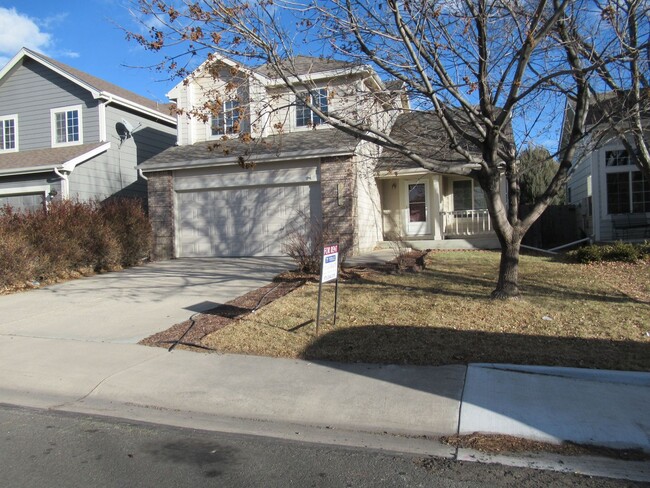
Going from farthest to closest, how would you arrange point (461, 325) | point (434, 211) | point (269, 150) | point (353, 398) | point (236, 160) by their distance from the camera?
1. point (434, 211)
2. point (269, 150)
3. point (236, 160)
4. point (461, 325)
5. point (353, 398)

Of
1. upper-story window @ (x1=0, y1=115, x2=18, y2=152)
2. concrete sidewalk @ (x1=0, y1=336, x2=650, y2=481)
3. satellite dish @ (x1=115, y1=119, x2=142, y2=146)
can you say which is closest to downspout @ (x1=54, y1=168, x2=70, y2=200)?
satellite dish @ (x1=115, y1=119, x2=142, y2=146)

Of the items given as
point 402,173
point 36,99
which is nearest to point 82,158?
point 36,99

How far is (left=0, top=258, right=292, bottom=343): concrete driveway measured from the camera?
805cm

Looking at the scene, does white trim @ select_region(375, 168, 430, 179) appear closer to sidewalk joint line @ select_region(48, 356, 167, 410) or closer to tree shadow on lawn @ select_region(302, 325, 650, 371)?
tree shadow on lawn @ select_region(302, 325, 650, 371)

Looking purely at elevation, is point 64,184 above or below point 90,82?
below

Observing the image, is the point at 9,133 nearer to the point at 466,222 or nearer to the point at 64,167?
the point at 64,167

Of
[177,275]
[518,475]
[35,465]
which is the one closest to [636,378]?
[518,475]

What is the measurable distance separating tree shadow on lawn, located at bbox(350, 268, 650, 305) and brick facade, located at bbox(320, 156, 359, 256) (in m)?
3.31

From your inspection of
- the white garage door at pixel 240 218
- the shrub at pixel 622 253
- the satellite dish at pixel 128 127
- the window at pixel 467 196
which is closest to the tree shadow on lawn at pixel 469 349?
the shrub at pixel 622 253

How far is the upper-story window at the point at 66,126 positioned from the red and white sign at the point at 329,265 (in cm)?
1443

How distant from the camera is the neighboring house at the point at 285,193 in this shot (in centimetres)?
1463

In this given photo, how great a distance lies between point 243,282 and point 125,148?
1055 centimetres

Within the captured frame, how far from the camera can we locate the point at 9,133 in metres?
19.5

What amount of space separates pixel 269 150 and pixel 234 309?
733 centimetres
